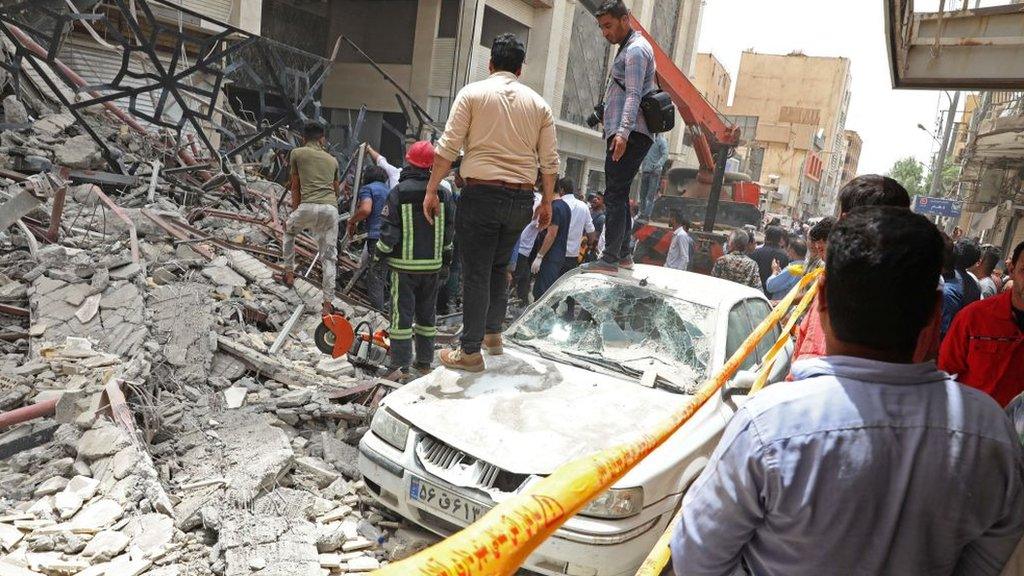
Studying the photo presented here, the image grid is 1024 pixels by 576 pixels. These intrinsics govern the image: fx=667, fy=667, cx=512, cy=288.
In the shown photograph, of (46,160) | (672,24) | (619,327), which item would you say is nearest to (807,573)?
(619,327)

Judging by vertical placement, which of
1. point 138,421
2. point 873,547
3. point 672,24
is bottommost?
point 138,421

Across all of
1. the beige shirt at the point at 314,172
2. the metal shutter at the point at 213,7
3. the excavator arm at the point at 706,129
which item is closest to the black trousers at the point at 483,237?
the beige shirt at the point at 314,172

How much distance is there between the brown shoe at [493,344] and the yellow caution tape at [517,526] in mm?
2595

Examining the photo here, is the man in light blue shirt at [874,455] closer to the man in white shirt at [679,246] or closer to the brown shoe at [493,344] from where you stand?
the brown shoe at [493,344]

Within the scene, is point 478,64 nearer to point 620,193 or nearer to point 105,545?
point 620,193

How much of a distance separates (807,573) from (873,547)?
0.13m

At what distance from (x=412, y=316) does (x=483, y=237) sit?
1567 millimetres

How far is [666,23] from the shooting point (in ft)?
90.9

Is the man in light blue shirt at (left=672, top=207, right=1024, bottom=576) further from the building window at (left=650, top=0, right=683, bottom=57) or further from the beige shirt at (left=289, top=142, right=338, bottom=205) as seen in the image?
the building window at (left=650, top=0, right=683, bottom=57)

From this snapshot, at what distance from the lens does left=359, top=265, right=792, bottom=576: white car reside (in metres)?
3.10

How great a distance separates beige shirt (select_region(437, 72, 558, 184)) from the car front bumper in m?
1.71

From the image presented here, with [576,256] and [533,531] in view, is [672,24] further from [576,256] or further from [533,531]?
[533,531]

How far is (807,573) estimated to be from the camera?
1314 millimetres

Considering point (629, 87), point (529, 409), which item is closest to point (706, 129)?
point (629, 87)
